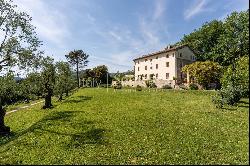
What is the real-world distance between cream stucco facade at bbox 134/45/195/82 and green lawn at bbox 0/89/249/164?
188ft

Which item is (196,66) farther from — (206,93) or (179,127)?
(179,127)

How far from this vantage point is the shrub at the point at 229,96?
139 ft

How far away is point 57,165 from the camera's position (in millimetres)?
20109

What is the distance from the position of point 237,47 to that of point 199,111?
51.1m

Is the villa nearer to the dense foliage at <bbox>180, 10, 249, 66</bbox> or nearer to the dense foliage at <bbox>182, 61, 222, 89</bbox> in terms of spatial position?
the dense foliage at <bbox>180, 10, 249, 66</bbox>

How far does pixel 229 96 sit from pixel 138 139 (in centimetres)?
2265

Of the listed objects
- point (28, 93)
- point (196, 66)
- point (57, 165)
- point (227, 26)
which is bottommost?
point (57, 165)

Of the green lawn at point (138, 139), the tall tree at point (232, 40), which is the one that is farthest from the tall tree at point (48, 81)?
the tall tree at point (232, 40)

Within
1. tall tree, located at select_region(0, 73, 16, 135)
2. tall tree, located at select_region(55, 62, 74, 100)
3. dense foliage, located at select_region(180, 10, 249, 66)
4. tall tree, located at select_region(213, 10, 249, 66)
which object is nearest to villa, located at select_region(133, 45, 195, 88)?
dense foliage, located at select_region(180, 10, 249, 66)

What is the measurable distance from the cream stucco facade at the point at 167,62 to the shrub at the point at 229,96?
49210 mm

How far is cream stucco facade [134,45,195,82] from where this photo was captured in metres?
95.8

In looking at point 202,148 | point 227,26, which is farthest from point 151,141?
point 227,26

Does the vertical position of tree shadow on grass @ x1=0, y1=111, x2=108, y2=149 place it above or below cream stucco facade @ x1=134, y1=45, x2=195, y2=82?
below

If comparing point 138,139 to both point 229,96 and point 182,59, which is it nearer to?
point 229,96
